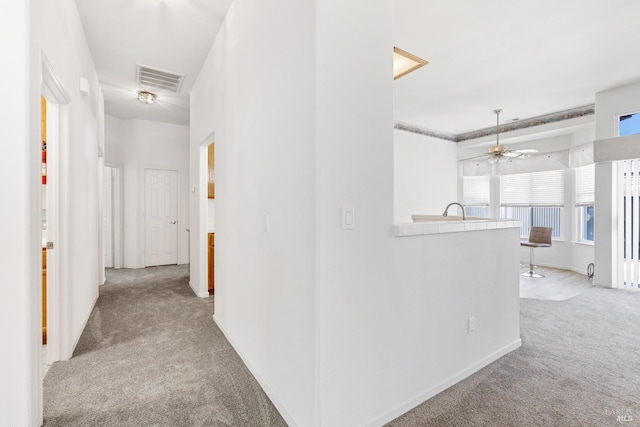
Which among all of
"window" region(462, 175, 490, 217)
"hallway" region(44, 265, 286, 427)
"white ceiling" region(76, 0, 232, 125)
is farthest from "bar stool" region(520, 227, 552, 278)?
"white ceiling" region(76, 0, 232, 125)

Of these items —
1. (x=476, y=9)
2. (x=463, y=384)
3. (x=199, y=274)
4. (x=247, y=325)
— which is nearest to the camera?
(x=463, y=384)

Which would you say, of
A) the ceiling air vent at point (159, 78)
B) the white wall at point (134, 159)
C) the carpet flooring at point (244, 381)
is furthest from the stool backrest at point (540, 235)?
the white wall at point (134, 159)

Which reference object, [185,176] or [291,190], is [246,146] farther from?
[185,176]

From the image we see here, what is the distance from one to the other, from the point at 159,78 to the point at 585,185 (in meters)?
7.58

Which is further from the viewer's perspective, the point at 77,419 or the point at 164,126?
the point at 164,126

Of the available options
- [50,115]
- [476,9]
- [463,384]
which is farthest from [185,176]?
[463,384]

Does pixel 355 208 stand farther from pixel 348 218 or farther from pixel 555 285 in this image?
pixel 555 285

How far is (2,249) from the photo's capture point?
5.18 ft

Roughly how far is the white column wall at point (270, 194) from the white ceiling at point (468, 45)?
0.60 m

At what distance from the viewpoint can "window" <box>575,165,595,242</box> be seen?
580 cm

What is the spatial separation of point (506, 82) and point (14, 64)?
527cm

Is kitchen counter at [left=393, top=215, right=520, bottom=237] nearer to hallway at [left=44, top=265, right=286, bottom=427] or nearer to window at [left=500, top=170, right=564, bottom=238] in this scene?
hallway at [left=44, top=265, right=286, bottom=427]

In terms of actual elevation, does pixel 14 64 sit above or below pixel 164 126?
below

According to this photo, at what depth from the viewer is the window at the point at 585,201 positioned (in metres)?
5.80
